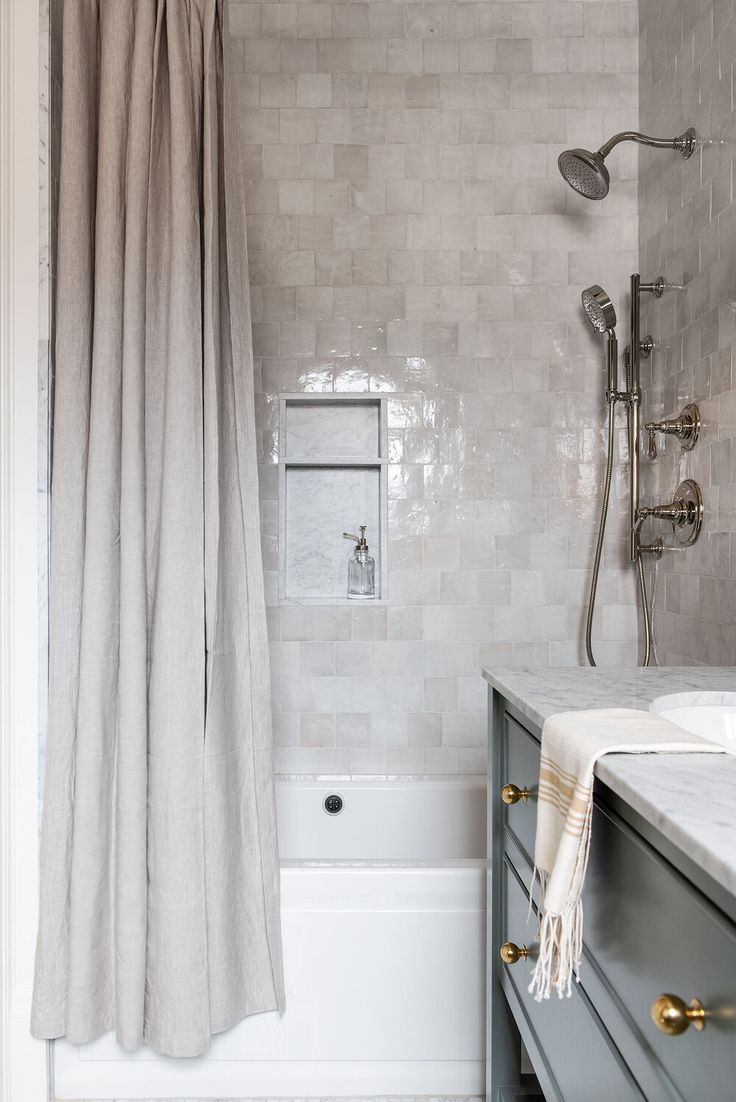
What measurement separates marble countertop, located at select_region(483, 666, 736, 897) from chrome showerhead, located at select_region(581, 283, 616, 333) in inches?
52.6

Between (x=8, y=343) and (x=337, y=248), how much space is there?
48.0 inches

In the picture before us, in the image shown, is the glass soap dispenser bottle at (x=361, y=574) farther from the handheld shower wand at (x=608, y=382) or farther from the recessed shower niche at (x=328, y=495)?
the handheld shower wand at (x=608, y=382)

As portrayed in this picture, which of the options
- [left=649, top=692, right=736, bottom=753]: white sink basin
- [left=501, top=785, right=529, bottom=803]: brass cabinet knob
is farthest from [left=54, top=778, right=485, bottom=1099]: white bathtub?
[left=649, top=692, right=736, bottom=753]: white sink basin

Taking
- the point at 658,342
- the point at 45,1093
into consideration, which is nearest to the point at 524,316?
the point at 658,342

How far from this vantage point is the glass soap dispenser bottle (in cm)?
256

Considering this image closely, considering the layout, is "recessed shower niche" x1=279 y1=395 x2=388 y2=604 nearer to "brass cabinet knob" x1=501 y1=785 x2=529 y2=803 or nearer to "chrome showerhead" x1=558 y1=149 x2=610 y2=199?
"chrome showerhead" x1=558 y1=149 x2=610 y2=199

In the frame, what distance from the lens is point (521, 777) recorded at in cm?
125

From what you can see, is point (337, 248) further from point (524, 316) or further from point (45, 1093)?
point (45, 1093)

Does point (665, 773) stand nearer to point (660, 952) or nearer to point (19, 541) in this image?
point (660, 952)

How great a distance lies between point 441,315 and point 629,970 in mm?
2116

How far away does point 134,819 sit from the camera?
159 centimetres

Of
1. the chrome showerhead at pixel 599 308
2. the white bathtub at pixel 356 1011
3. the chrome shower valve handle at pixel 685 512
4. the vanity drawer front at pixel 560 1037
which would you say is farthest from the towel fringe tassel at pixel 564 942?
the chrome showerhead at pixel 599 308

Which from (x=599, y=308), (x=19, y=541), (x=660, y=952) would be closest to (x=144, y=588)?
(x=19, y=541)

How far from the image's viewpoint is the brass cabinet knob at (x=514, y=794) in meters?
1.18
